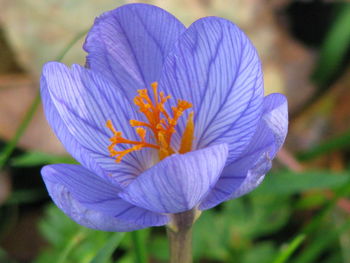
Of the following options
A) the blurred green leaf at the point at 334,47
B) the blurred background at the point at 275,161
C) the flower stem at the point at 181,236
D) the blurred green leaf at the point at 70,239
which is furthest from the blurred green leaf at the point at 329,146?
the flower stem at the point at 181,236

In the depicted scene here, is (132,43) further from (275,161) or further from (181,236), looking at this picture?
(275,161)

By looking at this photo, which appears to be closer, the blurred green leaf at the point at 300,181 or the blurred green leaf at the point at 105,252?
the blurred green leaf at the point at 105,252

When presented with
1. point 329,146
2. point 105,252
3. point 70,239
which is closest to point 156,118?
point 105,252

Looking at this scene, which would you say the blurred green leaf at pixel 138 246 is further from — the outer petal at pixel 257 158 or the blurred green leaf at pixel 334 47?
the blurred green leaf at pixel 334 47

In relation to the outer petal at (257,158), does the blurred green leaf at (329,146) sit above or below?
below

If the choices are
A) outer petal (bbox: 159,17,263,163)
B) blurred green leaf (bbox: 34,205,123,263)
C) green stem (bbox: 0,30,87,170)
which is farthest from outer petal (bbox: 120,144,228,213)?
blurred green leaf (bbox: 34,205,123,263)

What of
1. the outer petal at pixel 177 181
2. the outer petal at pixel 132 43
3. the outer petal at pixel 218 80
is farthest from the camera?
the outer petal at pixel 132 43

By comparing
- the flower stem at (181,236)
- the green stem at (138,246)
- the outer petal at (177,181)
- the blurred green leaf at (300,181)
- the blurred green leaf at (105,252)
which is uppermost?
the outer petal at (177,181)
